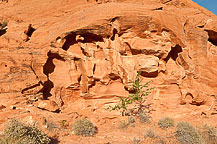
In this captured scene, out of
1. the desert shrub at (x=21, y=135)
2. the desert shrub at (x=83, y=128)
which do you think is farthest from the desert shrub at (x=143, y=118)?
the desert shrub at (x=21, y=135)

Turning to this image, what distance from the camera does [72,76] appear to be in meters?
7.52

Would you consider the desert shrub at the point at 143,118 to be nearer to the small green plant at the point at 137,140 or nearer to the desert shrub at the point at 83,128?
the small green plant at the point at 137,140

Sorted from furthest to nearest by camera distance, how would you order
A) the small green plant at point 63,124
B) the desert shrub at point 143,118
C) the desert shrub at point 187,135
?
the desert shrub at point 143,118
the small green plant at point 63,124
the desert shrub at point 187,135

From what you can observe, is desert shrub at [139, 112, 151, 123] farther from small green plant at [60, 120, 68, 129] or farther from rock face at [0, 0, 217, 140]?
small green plant at [60, 120, 68, 129]

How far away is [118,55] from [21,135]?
5212mm

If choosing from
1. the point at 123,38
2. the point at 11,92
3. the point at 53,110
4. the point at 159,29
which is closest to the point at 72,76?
the point at 53,110

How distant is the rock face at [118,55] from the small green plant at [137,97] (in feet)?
1.01

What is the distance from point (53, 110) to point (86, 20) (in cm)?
436

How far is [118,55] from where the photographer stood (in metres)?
7.63

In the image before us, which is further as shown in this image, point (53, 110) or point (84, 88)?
point (84, 88)

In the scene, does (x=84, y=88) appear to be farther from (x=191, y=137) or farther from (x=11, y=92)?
(x=191, y=137)

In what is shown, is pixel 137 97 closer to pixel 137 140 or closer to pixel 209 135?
pixel 137 140

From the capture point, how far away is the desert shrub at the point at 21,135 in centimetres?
393

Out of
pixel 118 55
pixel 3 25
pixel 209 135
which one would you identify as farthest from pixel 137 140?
pixel 3 25
